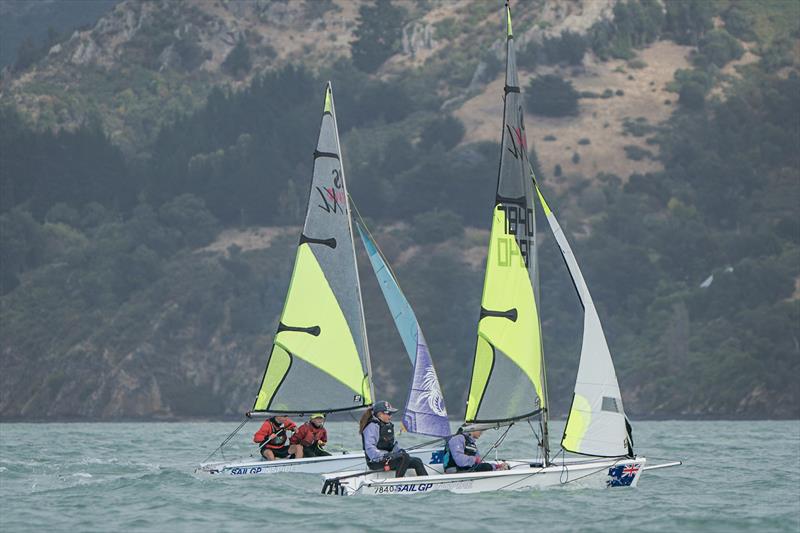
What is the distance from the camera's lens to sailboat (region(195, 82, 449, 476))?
127 ft

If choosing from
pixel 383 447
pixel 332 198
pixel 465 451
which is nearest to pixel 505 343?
pixel 465 451

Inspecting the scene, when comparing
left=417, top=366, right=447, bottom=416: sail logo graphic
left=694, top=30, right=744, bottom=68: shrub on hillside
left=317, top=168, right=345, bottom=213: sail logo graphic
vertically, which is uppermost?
left=694, top=30, right=744, bottom=68: shrub on hillside

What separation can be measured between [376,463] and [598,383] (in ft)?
14.5

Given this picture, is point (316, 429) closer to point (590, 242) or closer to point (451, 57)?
point (590, 242)

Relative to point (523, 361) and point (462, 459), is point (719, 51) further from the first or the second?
point (462, 459)

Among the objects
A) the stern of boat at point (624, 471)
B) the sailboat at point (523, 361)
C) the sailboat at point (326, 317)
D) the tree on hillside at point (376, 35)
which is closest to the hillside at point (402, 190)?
the tree on hillside at point (376, 35)

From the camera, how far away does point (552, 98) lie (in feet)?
516

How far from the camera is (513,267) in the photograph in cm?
3189

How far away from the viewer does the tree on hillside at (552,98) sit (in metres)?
157

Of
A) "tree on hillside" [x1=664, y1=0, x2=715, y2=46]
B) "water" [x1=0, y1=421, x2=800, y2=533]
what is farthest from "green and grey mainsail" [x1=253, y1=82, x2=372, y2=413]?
"tree on hillside" [x1=664, y1=0, x2=715, y2=46]

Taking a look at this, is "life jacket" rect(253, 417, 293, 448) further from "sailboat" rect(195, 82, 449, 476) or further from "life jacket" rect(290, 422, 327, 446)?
"sailboat" rect(195, 82, 449, 476)

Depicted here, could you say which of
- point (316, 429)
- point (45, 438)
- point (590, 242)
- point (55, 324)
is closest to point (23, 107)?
point (55, 324)

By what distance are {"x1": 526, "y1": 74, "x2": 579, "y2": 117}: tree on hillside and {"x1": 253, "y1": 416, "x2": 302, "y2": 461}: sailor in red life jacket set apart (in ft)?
399

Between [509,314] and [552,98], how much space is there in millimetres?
126896
